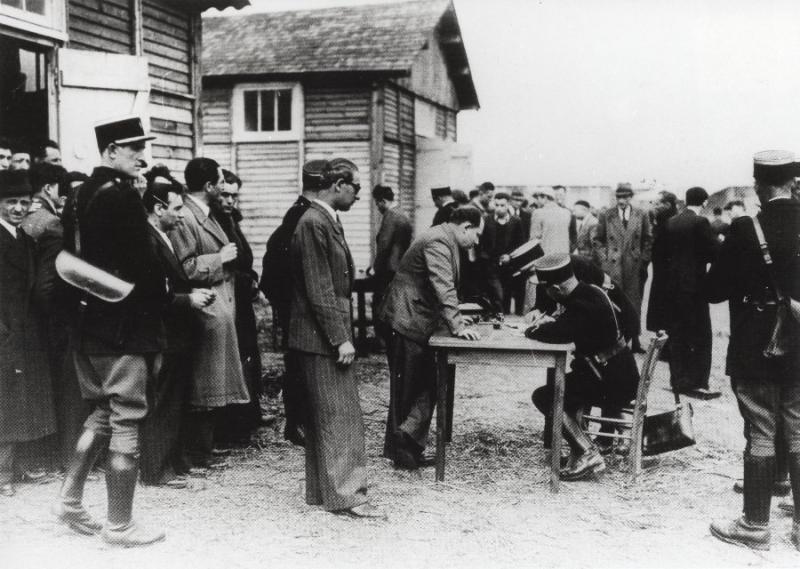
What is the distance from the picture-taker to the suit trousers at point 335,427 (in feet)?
14.9

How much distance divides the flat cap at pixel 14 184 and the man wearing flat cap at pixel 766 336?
399 cm

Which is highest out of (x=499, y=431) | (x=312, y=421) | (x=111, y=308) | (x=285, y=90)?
(x=285, y=90)

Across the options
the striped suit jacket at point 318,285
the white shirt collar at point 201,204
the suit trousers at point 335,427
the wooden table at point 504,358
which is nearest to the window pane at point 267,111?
the white shirt collar at point 201,204

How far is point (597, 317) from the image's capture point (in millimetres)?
5191

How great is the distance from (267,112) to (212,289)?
1171 centimetres

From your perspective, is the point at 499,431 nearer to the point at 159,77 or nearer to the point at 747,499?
the point at 747,499

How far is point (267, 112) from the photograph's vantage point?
16406mm

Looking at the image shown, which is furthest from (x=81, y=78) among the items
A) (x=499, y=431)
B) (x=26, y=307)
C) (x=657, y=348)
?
(x=657, y=348)

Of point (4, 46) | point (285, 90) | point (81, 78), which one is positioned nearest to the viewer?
point (81, 78)

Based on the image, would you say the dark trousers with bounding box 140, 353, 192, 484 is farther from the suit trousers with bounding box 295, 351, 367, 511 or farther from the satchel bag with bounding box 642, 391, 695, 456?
the satchel bag with bounding box 642, 391, 695, 456

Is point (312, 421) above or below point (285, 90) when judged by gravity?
below

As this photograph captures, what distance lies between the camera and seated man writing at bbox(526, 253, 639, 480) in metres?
5.18

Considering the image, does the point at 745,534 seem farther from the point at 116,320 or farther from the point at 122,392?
the point at 116,320

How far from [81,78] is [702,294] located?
592 cm
